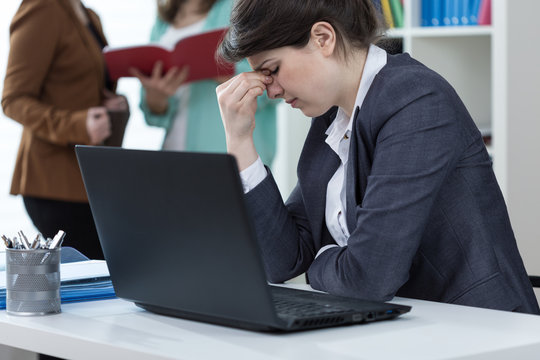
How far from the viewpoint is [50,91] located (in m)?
3.17

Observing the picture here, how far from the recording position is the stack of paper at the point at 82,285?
1.35 meters

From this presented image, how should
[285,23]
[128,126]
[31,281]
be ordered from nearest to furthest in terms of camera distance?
1. [31,281]
2. [285,23]
3. [128,126]

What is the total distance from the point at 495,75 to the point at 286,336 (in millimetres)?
2291

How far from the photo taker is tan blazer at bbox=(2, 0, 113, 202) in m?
3.07

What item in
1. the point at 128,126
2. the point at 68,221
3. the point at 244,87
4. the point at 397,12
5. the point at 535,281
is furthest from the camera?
the point at 128,126

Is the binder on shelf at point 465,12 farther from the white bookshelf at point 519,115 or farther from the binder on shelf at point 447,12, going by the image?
the white bookshelf at point 519,115

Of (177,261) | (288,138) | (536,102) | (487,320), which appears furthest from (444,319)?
(288,138)

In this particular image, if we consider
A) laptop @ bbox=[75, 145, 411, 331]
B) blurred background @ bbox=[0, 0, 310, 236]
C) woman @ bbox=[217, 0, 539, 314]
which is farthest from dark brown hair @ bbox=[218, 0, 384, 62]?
blurred background @ bbox=[0, 0, 310, 236]

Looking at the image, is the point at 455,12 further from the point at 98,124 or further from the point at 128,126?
the point at 128,126

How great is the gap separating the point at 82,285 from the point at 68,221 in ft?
5.74

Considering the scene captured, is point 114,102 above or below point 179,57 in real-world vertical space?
below

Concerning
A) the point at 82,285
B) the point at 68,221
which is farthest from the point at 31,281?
the point at 68,221

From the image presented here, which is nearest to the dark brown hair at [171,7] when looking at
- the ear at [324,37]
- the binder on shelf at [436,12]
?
the binder on shelf at [436,12]

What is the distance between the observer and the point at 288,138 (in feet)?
13.5
